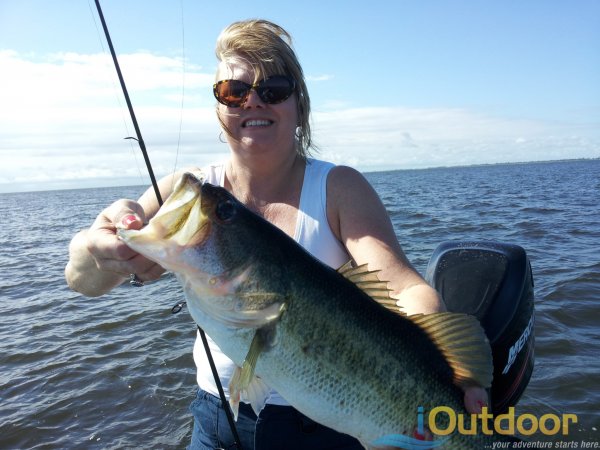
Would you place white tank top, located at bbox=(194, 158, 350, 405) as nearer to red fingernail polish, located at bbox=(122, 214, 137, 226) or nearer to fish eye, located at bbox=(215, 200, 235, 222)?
fish eye, located at bbox=(215, 200, 235, 222)

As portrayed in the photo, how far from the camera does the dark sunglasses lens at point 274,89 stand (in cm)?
283

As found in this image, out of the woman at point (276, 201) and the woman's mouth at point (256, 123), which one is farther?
the woman's mouth at point (256, 123)

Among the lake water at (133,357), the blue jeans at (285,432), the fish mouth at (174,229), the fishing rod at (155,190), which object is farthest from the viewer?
the lake water at (133,357)

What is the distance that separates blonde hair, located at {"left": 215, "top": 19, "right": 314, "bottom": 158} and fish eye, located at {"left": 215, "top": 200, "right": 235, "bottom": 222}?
→ 100 cm

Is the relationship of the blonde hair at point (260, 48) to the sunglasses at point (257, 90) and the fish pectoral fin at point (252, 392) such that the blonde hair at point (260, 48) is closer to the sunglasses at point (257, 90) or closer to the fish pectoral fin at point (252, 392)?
the sunglasses at point (257, 90)

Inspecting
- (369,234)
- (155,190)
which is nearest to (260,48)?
(155,190)

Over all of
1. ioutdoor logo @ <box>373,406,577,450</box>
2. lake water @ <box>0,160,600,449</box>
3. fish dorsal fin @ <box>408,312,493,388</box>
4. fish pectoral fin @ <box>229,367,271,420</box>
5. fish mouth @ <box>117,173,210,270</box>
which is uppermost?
fish mouth @ <box>117,173,210,270</box>

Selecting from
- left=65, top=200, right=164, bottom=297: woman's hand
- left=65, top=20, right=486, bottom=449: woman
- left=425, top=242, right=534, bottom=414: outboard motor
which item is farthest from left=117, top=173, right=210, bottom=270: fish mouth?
left=425, top=242, right=534, bottom=414: outboard motor

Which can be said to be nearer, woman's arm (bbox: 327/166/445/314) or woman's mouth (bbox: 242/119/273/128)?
woman's arm (bbox: 327/166/445/314)

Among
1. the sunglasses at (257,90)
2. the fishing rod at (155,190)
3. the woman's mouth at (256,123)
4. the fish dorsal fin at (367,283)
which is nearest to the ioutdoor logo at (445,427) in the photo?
the fish dorsal fin at (367,283)

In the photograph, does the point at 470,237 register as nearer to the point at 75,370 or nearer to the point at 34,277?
the point at 75,370

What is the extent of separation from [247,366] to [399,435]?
29.8 inches

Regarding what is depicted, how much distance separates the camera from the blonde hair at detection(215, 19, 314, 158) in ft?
9.33

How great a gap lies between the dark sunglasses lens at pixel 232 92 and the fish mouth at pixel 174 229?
0.95m
